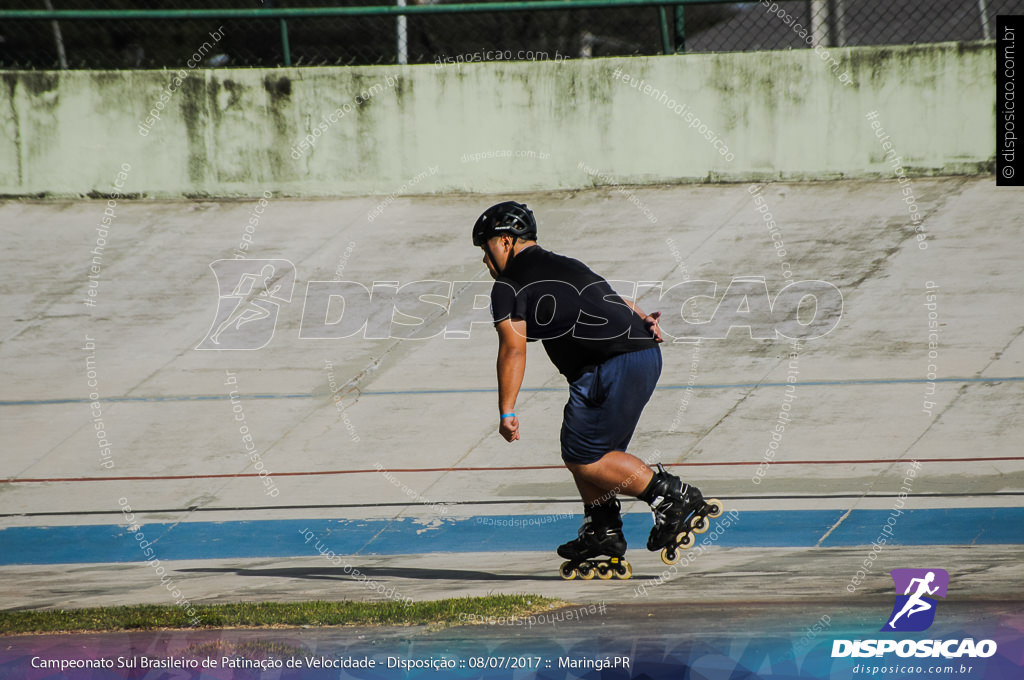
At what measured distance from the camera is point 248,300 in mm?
10508

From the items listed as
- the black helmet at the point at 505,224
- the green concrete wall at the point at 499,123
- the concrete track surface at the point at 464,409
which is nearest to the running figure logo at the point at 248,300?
the concrete track surface at the point at 464,409

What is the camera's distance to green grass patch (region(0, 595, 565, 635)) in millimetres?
4293

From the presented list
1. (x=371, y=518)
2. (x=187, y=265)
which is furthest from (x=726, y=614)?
(x=187, y=265)

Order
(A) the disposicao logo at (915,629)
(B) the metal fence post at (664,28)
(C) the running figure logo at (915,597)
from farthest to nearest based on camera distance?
1. (B) the metal fence post at (664,28)
2. (C) the running figure logo at (915,597)
3. (A) the disposicao logo at (915,629)

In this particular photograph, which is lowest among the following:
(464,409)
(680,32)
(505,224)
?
(464,409)

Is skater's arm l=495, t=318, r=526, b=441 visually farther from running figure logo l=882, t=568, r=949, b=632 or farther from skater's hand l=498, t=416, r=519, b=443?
running figure logo l=882, t=568, r=949, b=632

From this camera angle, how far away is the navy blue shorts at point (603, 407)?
478cm

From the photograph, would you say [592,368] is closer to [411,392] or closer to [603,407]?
[603,407]

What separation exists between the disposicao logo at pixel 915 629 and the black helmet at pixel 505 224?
2.19 m

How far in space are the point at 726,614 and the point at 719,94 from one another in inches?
375

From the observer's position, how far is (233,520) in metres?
6.54

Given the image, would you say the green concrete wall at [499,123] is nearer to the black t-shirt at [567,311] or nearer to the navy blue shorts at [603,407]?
the black t-shirt at [567,311]
